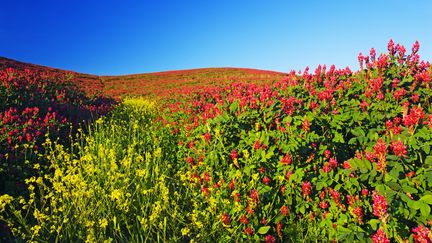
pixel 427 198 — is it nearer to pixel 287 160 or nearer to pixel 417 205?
pixel 417 205

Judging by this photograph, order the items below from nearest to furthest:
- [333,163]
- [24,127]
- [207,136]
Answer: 1. [333,163]
2. [207,136]
3. [24,127]

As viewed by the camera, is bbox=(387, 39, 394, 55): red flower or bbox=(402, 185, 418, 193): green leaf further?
bbox=(387, 39, 394, 55): red flower

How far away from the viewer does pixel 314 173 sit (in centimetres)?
421

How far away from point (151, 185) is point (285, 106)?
2.49m

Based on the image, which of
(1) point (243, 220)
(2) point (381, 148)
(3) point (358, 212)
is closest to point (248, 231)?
(1) point (243, 220)

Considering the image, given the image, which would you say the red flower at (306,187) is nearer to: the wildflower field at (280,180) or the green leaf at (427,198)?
the wildflower field at (280,180)

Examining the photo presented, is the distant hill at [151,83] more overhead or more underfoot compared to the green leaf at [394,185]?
more overhead

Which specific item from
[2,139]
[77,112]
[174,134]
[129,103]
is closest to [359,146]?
[174,134]

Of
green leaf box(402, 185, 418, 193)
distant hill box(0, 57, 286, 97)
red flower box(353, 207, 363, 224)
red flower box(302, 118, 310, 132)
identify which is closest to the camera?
green leaf box(402, 185, 418, 193)

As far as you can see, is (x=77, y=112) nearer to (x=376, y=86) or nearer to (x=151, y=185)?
(x=151, y=185)

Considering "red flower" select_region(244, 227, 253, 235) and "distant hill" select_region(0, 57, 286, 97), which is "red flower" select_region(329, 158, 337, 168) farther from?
"distant hill" select_region(0, 57, 286, 97)

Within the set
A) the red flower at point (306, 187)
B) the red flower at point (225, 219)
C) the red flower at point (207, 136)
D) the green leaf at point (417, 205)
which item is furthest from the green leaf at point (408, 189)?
the red flower at point (207, 136)

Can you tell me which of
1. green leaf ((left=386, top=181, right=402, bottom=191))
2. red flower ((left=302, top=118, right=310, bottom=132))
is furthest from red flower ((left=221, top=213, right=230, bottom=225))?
green leaf ((left=386, top=181, right=402, bottom=191))

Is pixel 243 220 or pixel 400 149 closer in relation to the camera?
pixel 400 149
